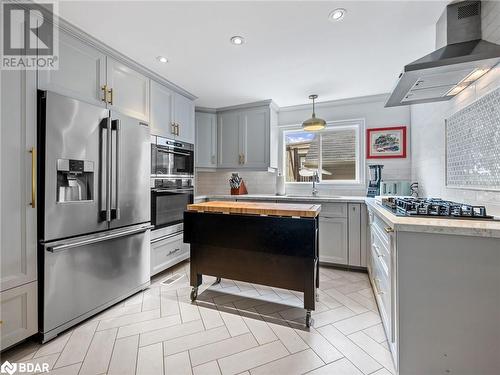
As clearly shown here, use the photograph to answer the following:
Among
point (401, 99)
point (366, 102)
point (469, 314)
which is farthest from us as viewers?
point (366, 102)

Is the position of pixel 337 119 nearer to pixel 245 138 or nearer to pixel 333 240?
pixel 245 138

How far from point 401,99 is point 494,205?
99 centimetres

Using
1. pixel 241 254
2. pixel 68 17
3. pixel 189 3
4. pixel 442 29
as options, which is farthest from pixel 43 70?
pixel 442 29

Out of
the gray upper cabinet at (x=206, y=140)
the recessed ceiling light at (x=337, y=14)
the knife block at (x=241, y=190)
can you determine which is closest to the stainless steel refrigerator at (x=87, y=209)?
the gray upper cabinet at (x=206, y=140)

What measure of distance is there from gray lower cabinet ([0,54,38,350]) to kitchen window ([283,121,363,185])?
3.21 meters

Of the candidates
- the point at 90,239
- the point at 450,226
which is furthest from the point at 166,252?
the point at 450,226

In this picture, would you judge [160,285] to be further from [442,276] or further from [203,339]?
[442,276]

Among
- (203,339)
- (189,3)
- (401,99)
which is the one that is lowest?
(203,339)

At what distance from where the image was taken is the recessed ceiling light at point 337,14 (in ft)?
5.45

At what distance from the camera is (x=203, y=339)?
171cm

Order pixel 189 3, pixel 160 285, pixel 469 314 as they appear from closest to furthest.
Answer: pixel 469 314 < pixel 189 3 < pixel 160 285

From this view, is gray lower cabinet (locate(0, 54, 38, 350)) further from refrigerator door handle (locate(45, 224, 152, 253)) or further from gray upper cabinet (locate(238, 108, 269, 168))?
gray upper cabinet (locate(238, 108, 269, 168))

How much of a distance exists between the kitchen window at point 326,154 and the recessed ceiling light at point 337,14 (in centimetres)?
206

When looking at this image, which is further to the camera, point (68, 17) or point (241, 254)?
point (241, 254)
